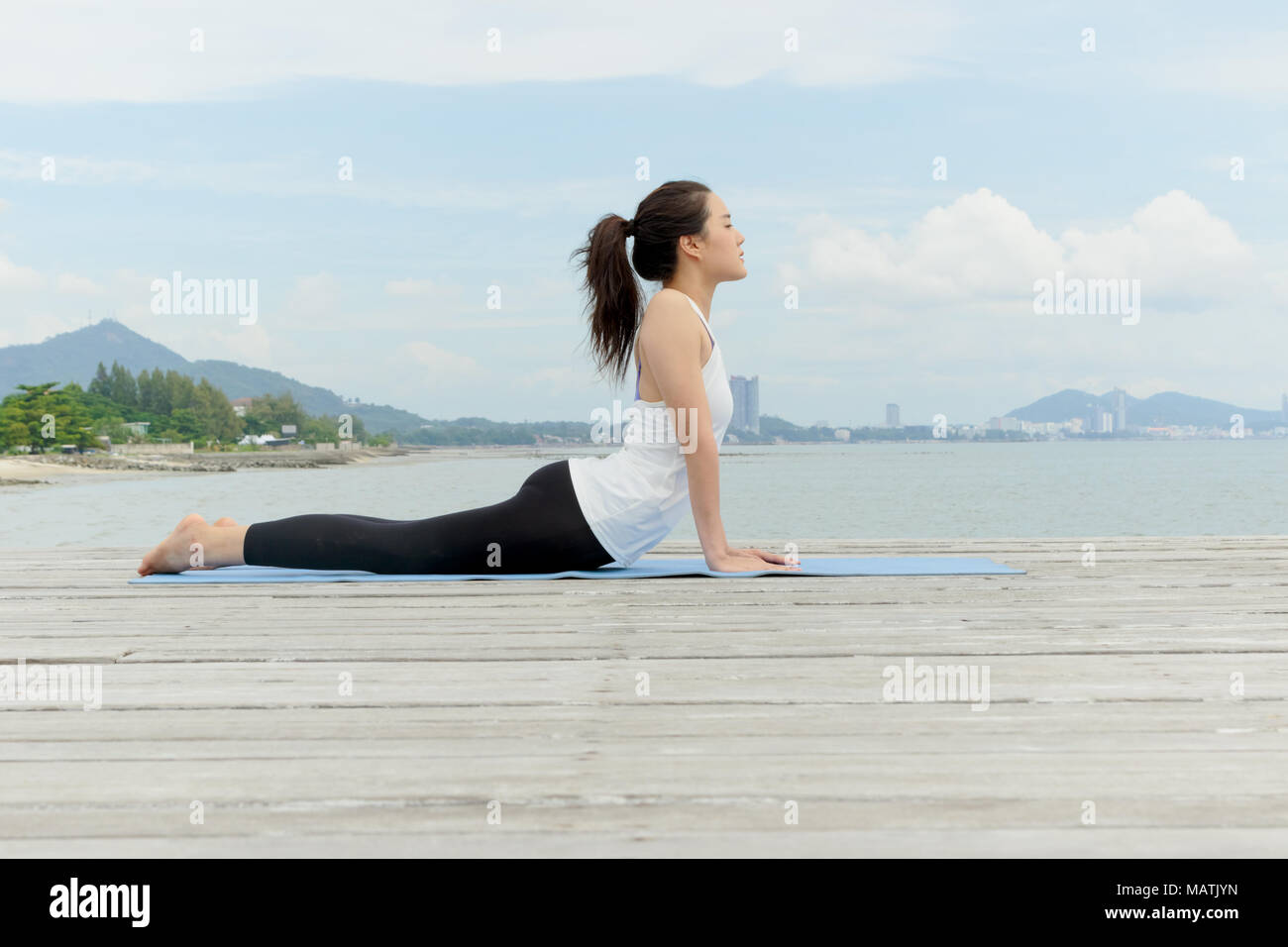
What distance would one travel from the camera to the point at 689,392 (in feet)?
11.2

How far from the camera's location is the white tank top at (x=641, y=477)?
3438 mm

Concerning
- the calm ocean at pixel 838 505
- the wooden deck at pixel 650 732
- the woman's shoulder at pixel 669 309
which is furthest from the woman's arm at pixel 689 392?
the calm ocean at pixel 838 505

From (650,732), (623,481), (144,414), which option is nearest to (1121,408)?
(144,414)

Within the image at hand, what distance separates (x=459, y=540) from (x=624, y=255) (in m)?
1.17

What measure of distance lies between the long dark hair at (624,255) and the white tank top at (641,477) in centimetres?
23

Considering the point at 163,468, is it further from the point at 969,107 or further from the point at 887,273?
the point at 969,107

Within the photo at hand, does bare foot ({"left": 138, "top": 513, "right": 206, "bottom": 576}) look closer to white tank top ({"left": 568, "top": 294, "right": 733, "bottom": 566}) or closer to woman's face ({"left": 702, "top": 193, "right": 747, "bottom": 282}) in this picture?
white tank top ({"left": 568, "top": 294, "right": 733, "bottom": 566})

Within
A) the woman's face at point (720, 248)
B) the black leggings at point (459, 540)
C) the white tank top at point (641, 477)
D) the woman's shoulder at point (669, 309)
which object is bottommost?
the black leggings at point (459, 540)

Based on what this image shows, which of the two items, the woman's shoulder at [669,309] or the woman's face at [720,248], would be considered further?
the woman's face at [720,248]

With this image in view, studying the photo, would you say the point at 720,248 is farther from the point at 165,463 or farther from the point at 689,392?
the point at 165,463

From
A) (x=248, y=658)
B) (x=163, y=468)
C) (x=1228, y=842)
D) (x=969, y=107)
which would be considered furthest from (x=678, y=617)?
(x=163, y=468)

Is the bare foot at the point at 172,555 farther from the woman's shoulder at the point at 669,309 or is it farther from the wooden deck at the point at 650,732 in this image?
the woman's shoulder at the point at 669,309

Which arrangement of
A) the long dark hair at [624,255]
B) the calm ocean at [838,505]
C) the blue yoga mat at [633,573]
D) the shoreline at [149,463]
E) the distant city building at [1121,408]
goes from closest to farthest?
the blue yoga mat at [633,573], the long dark hair at [624,255], the calm ocean at [838,505], the shoreline at [149,463], the distant city building at [1121,408]

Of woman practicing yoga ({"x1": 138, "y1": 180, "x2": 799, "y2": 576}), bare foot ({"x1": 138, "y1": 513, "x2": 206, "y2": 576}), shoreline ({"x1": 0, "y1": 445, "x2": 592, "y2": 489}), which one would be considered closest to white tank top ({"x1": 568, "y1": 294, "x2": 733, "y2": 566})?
woman practicing yoga ({"x1": 138, "y1": 180, "x2": 799, "y2": 576})
